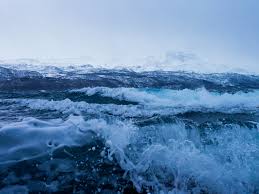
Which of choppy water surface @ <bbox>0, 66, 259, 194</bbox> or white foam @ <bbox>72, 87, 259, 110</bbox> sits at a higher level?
choppy water surface @ <bbox>0, 66, 259, 194</bbox>

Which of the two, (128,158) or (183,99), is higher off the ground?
(128,158)

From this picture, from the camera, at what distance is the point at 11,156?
16.8 feet

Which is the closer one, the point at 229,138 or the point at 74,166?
the point at 74,166

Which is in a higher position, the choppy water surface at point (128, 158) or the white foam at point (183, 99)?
the choppy water surface at point (128, 158)

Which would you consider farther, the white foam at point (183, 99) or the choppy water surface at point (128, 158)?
the white foam at point (183, 99)

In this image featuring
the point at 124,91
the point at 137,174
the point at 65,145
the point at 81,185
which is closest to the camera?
the point at 81,185

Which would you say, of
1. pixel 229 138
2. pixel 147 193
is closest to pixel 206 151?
pixel 229 138

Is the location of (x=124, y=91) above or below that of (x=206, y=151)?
below

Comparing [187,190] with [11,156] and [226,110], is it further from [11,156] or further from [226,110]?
[226,110]

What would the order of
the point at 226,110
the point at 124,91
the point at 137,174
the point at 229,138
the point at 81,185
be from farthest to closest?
the point at 124,91 → the point at 226,110 → the point at 229,138 → the point at 137,174 → the point at 81,185

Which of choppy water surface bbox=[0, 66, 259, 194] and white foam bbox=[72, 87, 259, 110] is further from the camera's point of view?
white foam bbox=[72, 87, 259, 110]

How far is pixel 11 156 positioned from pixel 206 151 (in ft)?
12.8

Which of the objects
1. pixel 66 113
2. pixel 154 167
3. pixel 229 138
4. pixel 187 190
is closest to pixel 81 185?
pixel 154 167

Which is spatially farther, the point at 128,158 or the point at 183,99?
the point at 183,99
